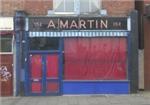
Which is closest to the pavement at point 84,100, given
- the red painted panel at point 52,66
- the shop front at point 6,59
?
the shop front at point 6,59

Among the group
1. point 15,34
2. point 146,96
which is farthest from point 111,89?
point 15,34

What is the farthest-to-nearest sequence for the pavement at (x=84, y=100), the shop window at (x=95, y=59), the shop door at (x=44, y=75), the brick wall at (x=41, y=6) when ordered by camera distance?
the brick wall at (x=41, y=6) < the shop window at (x=95, y=59) < the shop door at (x=44, y=75) < the pavement at (x=84, y=100)

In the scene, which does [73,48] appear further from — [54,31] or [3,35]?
[3,35]

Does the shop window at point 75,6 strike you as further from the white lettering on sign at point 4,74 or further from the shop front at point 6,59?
the white lettering on sign at point 4,74

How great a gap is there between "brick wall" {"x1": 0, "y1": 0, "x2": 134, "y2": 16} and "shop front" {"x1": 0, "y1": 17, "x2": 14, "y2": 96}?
1.99 feet

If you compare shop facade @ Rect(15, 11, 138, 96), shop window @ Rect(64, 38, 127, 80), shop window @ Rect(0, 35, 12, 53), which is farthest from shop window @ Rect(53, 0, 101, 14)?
shop window @ Rect(0, 35, 12, 53)

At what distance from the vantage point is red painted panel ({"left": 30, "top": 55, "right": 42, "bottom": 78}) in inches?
918

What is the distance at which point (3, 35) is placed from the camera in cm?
2320

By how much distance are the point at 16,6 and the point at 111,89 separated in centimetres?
619

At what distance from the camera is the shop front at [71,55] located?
76.4 ft

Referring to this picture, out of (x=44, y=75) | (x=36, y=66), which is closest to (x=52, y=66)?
(x=44, y=75)

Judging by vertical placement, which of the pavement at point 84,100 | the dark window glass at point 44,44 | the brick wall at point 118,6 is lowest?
the pavement at point 84,100

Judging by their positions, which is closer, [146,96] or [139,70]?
[146,96]

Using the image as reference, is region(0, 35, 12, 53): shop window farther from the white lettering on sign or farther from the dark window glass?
the dark window glass
